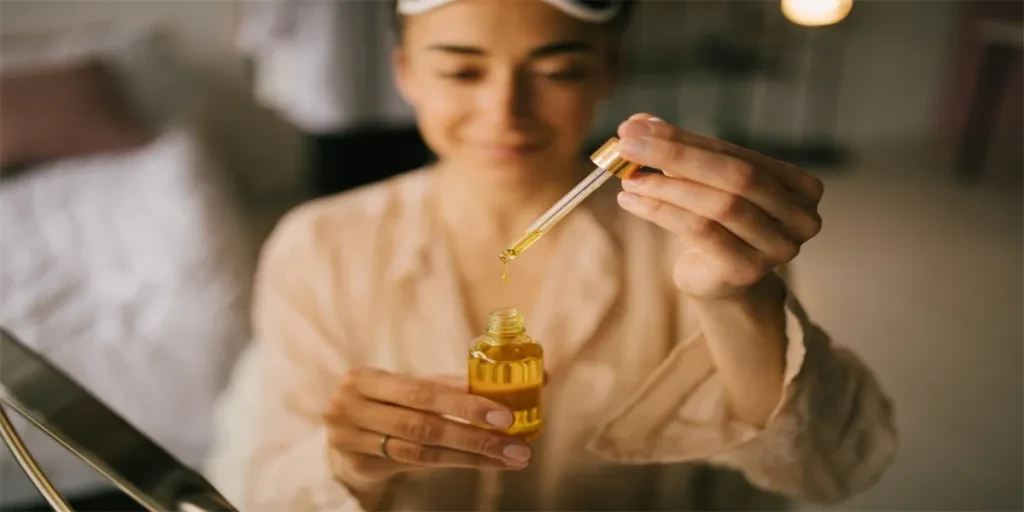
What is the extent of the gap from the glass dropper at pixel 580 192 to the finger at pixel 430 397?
0.10 meters

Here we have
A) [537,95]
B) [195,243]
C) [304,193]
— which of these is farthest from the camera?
[195,243]

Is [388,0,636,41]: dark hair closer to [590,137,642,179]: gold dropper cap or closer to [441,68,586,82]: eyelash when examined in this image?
[441,68,586,82]: eyelash

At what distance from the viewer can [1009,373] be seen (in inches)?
23.9

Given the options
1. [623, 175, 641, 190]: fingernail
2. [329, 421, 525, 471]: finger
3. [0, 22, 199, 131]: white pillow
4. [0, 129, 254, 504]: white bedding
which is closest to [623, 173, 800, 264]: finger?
[623, 175, 641, 190]: fingernail

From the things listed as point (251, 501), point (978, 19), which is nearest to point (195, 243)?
point (251, 501)

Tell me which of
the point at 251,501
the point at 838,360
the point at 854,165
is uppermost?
→ the point at 854,165

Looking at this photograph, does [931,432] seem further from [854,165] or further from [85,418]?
[85,418]

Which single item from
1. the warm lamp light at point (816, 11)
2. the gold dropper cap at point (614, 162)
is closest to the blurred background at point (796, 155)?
the warm lamp light at point (816, 11)

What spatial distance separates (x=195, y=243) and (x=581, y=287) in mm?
475

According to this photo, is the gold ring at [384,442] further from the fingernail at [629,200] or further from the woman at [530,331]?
the fingernail at [629,200]

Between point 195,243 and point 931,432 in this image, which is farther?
point 195,243

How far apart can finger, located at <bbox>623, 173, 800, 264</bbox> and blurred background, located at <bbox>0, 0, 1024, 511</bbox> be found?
8 cm

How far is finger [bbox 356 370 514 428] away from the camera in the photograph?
0.51 m

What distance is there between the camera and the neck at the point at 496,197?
558 mm
